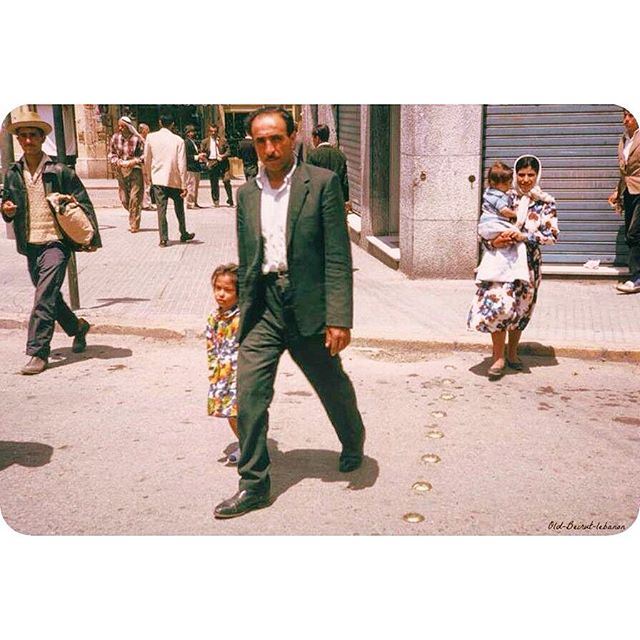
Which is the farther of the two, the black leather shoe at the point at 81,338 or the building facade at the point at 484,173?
the building facade at the point at 484,173

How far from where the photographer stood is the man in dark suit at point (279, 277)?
369 cm

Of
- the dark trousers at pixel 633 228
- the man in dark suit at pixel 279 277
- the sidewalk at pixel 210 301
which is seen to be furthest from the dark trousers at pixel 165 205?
the man in dark suit at pixel 279 277

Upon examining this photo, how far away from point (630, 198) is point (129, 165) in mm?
4498

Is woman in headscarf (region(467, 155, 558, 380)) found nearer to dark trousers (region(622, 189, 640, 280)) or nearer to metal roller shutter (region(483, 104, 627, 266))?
metal roller shutter (region(483, 104, 627, 266))

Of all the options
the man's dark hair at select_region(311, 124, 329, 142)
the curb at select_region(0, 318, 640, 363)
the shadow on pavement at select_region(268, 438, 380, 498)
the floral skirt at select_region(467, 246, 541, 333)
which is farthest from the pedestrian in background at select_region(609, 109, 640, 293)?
the shadow on pavement at select_region(268, 438, 380, 498)

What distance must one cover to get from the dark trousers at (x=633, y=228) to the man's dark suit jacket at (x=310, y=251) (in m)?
4.65

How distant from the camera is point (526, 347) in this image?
20.9ft

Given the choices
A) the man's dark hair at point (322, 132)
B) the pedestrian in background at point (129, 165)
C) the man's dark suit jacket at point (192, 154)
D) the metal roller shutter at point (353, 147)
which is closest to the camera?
the pedestrian in background at point (129, 165)

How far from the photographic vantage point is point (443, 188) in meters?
8.08

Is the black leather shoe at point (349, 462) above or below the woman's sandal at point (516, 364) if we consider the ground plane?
above

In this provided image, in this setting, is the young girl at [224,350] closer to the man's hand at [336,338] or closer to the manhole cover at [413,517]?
the man's hand at [336,338]

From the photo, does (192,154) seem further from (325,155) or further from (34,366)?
(34,366)

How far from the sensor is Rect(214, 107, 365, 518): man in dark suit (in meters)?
3.69

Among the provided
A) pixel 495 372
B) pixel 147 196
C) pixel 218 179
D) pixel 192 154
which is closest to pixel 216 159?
pixel 192 154
